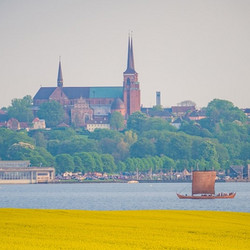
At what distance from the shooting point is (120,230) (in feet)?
139

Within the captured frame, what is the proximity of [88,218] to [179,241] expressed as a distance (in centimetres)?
980

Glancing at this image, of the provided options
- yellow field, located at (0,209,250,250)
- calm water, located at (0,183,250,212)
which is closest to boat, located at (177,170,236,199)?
calm water, located at (0,183,250,212)

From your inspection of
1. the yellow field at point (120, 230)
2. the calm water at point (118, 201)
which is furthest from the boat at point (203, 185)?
the yellow field at point (120, 230)

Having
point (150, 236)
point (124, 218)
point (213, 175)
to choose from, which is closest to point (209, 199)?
point (213, 175)

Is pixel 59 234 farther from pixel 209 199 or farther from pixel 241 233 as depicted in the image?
pixel 209 199

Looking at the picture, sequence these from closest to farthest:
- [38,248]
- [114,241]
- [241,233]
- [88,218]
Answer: [38,248], [114,241], [241,233], [88,218]

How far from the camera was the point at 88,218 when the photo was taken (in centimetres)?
4838

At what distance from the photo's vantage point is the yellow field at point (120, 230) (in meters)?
37.8

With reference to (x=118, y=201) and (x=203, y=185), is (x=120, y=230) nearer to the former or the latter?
(x=118, y=201)

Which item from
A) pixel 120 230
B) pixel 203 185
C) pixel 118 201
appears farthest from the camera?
pixel 203 185

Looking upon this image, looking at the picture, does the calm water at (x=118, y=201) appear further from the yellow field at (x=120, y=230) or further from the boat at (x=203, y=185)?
the yellow field at (x=120, y=230)

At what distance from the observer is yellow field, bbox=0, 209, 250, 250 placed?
37812 mm

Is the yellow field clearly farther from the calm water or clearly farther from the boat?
the boat

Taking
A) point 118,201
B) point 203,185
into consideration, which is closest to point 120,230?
point 118,201
